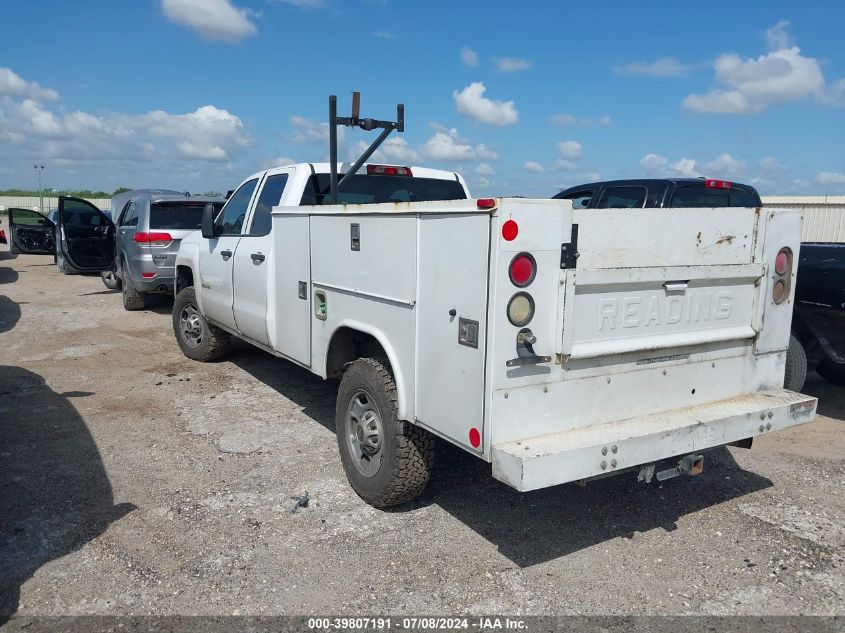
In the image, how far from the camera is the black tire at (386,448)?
3.75 m

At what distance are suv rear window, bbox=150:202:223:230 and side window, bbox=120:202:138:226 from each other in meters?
0.51

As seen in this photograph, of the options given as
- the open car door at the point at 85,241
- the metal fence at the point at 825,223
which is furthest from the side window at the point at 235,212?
the metal fence at the point at 825,223

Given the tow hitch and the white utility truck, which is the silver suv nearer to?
the white utility truck

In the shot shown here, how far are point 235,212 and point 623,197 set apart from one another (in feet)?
13.8

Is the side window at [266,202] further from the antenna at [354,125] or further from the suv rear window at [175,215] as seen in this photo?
the suv rear window at [175,215]

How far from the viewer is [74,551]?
11.8ft

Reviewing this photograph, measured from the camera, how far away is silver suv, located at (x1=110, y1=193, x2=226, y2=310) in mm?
10500

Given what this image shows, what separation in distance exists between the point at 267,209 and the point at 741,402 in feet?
12.8

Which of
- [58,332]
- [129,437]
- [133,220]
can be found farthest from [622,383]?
[133,220]

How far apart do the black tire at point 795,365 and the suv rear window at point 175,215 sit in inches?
340

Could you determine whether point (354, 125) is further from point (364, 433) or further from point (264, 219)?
point (364, 433)

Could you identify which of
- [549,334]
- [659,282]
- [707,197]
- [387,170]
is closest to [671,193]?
[707,197]

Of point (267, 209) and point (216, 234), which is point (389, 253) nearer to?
point (267, 209)

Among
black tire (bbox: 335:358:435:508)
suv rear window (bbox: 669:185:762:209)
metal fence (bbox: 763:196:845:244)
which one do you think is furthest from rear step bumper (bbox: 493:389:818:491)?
metal fence (bbox: 763:196:845:244)
